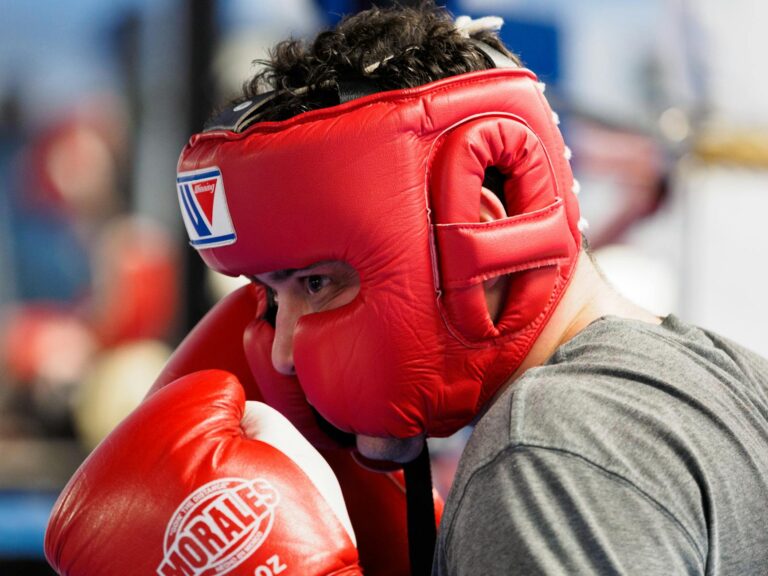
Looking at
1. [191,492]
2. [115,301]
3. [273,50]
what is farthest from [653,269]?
[191,492]

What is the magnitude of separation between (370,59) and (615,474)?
554mm

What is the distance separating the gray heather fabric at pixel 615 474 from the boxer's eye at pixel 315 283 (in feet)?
0.90

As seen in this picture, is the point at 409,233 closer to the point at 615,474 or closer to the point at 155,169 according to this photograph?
the point at 615,474

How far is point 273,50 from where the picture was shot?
1287 millimetres

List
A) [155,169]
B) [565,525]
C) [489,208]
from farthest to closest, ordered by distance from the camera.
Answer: [155,169], [489,208], [565,525]

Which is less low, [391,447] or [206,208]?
[206,208]

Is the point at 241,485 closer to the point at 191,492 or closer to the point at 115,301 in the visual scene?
the point at 191,492

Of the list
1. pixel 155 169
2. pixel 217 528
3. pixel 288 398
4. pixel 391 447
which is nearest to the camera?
pixel 217 528

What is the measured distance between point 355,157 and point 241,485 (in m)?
0.36

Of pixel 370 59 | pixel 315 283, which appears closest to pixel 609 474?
pixel 315 283

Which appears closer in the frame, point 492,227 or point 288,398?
point 492,227

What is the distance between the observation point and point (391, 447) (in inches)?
46.8

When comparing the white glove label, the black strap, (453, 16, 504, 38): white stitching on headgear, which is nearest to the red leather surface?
the black strap

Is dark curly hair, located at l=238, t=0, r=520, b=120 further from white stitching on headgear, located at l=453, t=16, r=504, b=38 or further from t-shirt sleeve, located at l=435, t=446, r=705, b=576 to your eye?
t-shirt sleeve, located at l=435, t=446, r=705, b=576
